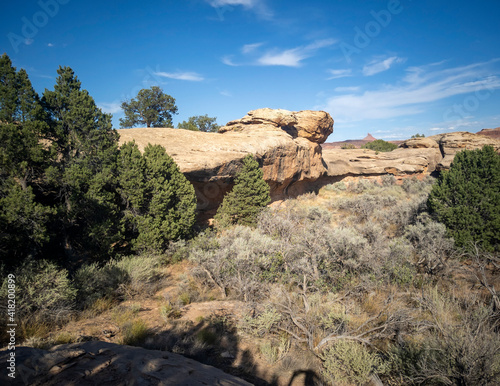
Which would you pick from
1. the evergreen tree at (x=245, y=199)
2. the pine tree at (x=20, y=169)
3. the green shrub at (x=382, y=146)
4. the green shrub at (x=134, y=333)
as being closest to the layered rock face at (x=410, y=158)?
the green shrub at (x=382, y=146)

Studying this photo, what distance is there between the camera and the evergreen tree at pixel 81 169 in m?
8.88

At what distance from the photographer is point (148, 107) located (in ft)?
97.8

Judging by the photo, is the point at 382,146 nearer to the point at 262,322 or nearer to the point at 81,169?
the point at 262,322

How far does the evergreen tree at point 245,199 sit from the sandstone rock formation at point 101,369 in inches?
422

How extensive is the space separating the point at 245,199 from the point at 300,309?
919 cm

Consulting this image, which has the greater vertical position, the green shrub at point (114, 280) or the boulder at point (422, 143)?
the boulder at point (422, 143)

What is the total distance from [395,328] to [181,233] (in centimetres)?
924

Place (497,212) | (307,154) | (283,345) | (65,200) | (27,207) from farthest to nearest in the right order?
1. (307,154)
2. (497,212)
3. (65,200)
4. (27,207)
5. (283,345)

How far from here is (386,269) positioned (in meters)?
8.17

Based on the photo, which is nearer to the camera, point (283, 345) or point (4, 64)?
point (283, 345)

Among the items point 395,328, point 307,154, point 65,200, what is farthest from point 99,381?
point 307,154

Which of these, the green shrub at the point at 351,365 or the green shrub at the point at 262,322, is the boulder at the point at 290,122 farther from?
the green shrub at the point at 351,365

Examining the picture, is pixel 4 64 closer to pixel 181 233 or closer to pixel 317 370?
pixel 181 233

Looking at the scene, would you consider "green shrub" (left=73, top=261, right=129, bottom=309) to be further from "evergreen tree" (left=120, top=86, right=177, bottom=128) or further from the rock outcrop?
"evergreen tree" (left=120, top=86, right=177, bottom=128)
